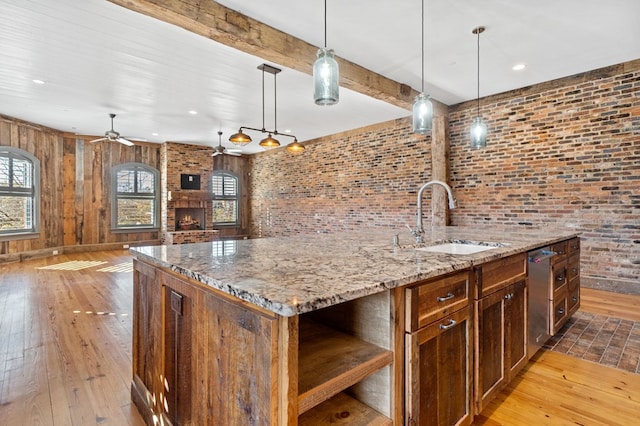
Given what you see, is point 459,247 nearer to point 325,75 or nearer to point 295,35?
point 325,75

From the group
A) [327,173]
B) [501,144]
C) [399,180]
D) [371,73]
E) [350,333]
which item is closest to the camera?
[350,333]

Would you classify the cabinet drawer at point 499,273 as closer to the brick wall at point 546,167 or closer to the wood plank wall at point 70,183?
the brick wall at point 546,167

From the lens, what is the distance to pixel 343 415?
3.91ft

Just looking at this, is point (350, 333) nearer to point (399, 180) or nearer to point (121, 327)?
point (121, 327)

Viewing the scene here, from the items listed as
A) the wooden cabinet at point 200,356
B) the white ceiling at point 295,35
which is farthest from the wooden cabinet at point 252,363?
the white ceiling at point 295,35

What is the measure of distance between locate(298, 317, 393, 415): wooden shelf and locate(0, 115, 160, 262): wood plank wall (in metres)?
7.79

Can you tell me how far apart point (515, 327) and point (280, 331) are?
5.58 feet

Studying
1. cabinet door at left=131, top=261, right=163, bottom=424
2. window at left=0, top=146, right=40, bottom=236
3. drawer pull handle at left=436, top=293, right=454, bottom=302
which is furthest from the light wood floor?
window at left=0, top=146, right=40, bottom=236

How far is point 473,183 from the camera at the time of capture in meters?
5.25

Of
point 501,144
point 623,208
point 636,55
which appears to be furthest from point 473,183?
point 636,55

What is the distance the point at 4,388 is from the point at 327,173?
21.0 ft

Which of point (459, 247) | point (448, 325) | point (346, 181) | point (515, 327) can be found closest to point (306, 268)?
point (448, 325)

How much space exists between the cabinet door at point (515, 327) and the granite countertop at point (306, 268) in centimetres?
26

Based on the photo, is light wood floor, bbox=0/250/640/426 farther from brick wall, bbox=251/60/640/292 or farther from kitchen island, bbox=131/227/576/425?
brick wall, bbox=251/60/640/292
